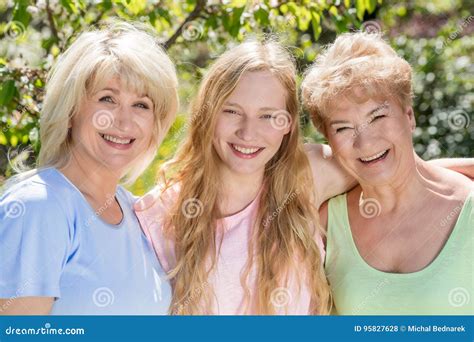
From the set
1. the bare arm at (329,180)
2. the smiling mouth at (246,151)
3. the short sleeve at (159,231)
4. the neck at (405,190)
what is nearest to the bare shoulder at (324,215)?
the bare arm at (329,180)

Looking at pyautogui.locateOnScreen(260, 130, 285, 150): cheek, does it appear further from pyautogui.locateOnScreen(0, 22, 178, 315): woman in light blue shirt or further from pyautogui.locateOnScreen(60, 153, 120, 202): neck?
pyautogui.locateOnScreen(60, 153, 120, 202): neck

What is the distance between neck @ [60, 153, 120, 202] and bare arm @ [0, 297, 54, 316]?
487 millimetres

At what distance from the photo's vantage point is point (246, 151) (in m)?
3.42

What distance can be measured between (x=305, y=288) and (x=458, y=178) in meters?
0.84

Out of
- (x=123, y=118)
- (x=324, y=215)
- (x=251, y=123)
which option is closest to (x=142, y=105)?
(x=123, y=118)

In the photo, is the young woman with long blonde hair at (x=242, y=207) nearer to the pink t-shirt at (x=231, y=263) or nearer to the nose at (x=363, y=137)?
the pink t-shirt at (x=231, y=263)

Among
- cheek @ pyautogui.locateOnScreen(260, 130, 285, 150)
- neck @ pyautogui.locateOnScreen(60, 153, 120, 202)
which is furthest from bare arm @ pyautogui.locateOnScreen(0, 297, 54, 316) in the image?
cheek @ pyautogui.locateOnScreen(260, 130, 285, 150)

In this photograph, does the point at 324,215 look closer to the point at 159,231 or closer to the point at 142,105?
the point at 159,231

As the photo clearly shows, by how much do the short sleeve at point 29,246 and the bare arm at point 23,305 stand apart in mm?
23

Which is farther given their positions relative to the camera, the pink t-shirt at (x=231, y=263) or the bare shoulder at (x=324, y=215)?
the bare shoulder at (x=324, y=215)

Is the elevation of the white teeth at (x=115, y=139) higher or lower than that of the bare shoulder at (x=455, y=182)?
higher

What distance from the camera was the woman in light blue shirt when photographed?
285 cm

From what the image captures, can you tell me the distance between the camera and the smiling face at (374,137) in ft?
11.1

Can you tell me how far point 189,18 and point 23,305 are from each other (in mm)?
2290
